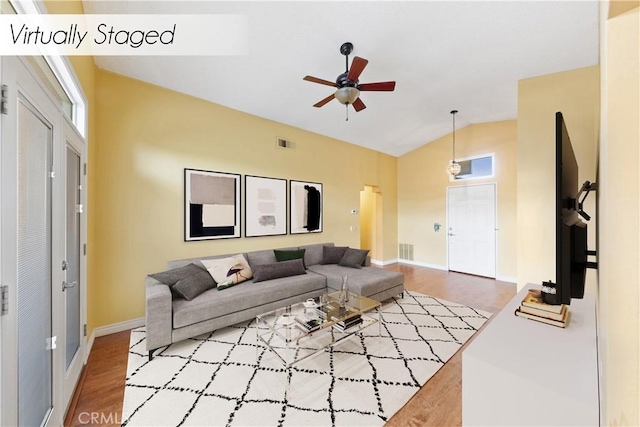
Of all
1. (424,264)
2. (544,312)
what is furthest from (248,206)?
(424,264)

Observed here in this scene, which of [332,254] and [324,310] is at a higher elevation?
[332,254]

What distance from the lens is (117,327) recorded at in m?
2.87

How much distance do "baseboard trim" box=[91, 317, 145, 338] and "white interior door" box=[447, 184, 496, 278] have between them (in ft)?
19.2

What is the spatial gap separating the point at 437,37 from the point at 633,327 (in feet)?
10.6

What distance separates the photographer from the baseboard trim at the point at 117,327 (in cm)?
275

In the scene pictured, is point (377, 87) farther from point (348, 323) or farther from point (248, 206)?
point (248, 206)

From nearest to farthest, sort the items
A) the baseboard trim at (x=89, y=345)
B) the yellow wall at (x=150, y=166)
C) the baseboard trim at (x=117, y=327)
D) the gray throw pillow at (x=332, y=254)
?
the baseboard trim at (x=89, y=345) < the baseboard trim at (x=117, y=327) < the yellow wall at (x=150, y=166) < the gray throw pillow at (x=332, y=254)

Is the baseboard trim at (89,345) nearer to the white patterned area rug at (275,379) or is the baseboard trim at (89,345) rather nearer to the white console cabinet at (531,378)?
the white patterned area rug at (275,379)

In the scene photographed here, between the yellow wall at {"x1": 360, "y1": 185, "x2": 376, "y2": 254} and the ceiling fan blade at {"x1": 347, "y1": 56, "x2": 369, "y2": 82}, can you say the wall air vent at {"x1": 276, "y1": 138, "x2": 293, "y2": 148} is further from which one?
the yellow wall at {"x1": 360, "y1": 185, "x2": 376, "y2": 254}

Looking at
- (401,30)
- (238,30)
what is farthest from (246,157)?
(401,30)

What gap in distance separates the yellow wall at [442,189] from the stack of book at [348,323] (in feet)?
13.8

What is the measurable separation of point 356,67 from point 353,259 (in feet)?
9.06

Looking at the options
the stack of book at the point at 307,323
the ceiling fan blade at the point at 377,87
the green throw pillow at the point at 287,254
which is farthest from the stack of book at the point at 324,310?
the ceiling fan blade at the point at 377,87

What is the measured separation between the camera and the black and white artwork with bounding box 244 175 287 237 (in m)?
3.97
